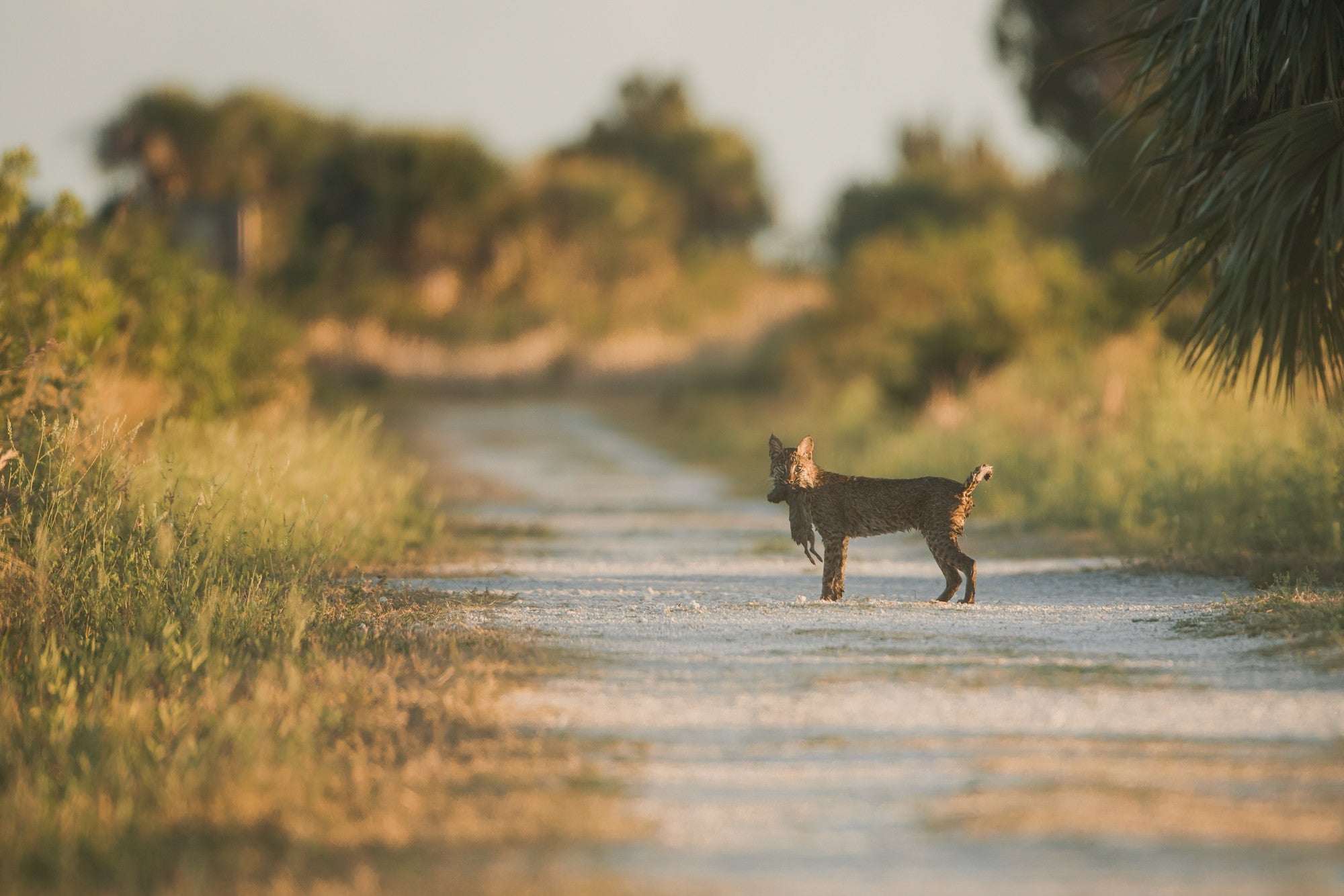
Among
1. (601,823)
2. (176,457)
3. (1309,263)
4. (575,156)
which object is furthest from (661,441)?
(575,156)

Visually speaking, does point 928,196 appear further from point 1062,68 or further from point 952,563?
point 952,563

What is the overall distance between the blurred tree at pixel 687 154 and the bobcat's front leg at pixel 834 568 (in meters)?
69.8

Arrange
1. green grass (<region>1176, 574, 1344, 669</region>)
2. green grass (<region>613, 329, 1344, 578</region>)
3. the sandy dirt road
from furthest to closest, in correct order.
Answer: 1. green grass (<region>613, 329, 1344, 578</region>)
2. green grass (<region>1176, 574, 1344, 669</region>)
3. the sandy dirt road

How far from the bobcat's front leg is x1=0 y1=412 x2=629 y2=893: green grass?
2014mm

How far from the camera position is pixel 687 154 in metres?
80.0

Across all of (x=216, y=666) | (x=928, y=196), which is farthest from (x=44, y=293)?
(x=928, y=196)

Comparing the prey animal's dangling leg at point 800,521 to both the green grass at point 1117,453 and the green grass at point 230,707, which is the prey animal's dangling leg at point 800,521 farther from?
the green grass at point 1117,453

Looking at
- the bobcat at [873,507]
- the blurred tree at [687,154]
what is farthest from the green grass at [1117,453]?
the blurred tree at [687,154]

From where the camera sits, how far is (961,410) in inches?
872

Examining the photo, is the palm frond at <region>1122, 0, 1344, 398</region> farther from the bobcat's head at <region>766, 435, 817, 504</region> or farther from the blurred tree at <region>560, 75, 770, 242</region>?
the blurred tree at <region>560, 75, 770, 242</region>

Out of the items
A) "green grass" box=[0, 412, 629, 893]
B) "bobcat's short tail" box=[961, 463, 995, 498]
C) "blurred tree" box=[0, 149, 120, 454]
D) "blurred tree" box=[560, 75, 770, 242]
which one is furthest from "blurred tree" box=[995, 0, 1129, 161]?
"blurred tree" box=[560, 75, 770, 242]

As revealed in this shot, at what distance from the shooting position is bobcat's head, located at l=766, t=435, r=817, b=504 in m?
9.42

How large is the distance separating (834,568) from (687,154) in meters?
72.0

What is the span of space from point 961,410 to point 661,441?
27.1 ft
